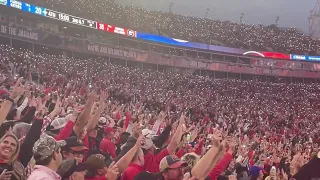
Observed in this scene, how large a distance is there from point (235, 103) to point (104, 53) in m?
10.8

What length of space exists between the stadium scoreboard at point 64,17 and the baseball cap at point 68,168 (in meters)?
25.1

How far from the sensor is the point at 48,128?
5555mm

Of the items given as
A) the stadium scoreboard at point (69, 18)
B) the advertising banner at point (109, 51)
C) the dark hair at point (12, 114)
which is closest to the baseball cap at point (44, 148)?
the dark hair at point (12, 114)

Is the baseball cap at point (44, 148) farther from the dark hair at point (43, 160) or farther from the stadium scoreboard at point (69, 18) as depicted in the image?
the stadium scoreboard at point (69, 18)

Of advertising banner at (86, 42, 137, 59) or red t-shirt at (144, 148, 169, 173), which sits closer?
red t-shirt at (144, 148, 169, 173)

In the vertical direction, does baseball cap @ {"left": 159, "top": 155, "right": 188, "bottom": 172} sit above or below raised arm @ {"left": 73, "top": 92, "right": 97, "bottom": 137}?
below

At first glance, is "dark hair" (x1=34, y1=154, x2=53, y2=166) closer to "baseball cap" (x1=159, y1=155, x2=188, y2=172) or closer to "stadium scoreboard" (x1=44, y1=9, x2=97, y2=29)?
"baseball cap" (x1=159, y1=155, x2=188, y2=172)

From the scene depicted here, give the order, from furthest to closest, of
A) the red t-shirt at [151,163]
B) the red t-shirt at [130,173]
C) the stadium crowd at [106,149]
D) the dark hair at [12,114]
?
the dark hair at [12,114] < the red t-shirt at [151,163] < the red t-shirt at [130,173] < the stadium crowd at [106,149]

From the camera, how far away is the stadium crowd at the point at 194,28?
36.7m

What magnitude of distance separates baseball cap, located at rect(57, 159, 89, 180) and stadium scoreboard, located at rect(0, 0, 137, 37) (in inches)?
988

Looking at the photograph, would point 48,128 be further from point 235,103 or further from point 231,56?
point 231,56

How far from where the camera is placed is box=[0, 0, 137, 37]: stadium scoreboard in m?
27.7

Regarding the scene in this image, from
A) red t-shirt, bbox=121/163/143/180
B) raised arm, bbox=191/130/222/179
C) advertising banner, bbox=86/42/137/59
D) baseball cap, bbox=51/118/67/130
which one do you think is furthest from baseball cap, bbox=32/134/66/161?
advertising banner, bbox=86/42/137/59

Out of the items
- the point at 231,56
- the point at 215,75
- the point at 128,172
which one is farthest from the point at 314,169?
the point at 231,56
